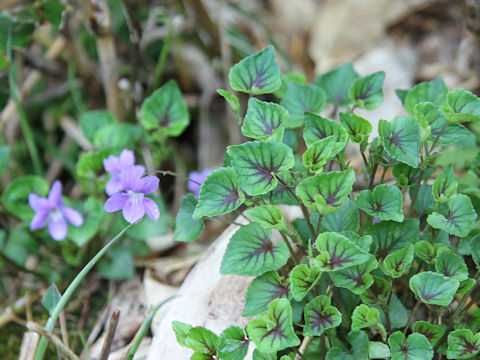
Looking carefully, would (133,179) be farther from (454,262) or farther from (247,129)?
(454,262)

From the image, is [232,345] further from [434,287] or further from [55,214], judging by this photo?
[55,214]

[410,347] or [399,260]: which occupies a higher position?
[399,260]

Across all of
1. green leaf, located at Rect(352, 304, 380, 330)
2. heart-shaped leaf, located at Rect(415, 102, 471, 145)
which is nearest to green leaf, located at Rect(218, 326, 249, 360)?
green leaf, located at Rect(352, 304, 380, 330)

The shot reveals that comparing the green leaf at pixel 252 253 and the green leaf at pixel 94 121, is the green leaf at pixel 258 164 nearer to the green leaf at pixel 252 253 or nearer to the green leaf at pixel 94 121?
the green leaf at pixel 252 253

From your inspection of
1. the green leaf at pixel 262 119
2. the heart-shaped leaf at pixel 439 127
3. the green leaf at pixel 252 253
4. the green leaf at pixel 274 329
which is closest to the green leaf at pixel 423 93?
the heart-shaped leaf at pixel 439 127

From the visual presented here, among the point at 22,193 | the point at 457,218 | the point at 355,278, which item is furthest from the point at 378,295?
the point at 22,193

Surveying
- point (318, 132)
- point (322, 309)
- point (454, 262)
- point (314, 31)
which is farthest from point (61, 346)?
point (314, 31)

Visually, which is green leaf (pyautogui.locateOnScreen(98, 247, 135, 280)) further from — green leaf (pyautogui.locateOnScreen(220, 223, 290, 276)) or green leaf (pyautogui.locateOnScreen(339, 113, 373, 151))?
green leaf (pyautogui.locateOnScreen(339, 113, 373, 151))
